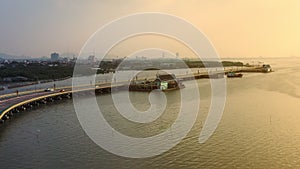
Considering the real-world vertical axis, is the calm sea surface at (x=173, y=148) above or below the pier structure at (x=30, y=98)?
below

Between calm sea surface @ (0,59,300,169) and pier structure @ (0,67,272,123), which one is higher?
pier structure @ (0,67,272,123)

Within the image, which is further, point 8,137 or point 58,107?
point 58,107

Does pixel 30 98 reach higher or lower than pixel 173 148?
higher

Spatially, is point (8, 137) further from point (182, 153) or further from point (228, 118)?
point (228, 118)

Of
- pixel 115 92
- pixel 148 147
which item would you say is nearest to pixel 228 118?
pixel 148 147

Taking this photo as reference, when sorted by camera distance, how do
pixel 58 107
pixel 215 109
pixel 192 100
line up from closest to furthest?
pixel 215 109, pixel 58 107, pixel 192 100

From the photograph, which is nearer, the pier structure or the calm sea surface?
the calm sea surface

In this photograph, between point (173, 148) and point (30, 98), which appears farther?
point (30, 98)

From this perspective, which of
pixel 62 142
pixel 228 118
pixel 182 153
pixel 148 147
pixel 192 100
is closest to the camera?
pixel 182 153
